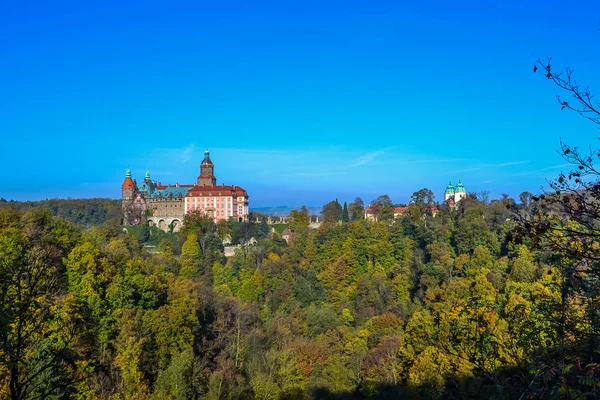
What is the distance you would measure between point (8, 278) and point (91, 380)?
45.5 feet

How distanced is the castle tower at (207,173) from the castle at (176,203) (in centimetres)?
220

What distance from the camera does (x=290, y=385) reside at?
2403cm

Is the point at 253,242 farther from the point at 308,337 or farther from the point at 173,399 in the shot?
the point at 173,399

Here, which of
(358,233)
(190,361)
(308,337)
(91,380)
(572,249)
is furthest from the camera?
(358,233)

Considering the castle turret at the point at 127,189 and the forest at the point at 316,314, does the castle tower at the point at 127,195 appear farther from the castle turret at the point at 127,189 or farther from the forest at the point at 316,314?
the forest at the point at 316,314

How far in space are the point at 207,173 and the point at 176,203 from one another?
8.91 meters

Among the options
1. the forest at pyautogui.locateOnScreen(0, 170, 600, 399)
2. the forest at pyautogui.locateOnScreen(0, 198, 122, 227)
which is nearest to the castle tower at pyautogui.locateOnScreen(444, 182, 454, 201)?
the forest at pyautogui.locateOnScreen(0, 170, 600, 399)

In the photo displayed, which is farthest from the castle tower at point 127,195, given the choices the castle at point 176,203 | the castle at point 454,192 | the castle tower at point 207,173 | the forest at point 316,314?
the castle at point 454,192

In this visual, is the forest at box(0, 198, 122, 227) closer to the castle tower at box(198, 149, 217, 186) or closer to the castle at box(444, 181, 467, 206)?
the castle tower at box(198, 149, 217, 186)

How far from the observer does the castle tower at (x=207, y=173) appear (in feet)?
275

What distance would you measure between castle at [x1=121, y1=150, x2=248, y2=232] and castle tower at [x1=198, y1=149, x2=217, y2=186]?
2.20 meters

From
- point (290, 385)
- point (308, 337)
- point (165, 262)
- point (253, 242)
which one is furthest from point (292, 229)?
point (290, 385)

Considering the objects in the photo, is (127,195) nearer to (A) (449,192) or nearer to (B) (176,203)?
(B) (176,203)

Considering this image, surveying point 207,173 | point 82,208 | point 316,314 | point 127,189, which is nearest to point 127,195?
point 127,189
